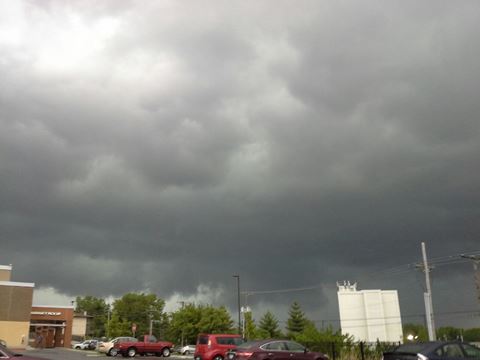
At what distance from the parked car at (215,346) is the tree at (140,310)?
77647mm

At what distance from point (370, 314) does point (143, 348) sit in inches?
2384

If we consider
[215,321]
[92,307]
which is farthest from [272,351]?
[92,307]

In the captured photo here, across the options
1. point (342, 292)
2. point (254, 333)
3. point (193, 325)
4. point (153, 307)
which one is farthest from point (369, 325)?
point (153, 307)

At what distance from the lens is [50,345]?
79.7 meters

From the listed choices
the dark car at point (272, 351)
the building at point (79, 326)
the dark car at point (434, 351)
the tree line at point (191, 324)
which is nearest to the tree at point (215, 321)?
the tree line at point (191, 324)

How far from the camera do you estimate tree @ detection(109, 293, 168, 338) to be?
108 m

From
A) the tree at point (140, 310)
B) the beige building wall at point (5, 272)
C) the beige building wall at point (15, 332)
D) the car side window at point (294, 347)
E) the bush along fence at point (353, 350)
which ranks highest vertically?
the beige building wall at point (5, 272)

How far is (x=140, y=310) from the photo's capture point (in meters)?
111

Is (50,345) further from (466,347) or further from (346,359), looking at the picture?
(466,347)

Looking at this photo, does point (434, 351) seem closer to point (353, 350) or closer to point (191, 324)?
point (353, 350)

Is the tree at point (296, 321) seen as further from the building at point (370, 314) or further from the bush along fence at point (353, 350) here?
the bush along fence at point (353, 350)

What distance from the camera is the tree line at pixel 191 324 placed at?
7619 centimetres

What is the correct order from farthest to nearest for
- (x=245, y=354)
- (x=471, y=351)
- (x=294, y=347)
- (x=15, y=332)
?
(x=15, y=332) < (x=294, y=347) < (x=245, y=354) < (x=471, y=351)

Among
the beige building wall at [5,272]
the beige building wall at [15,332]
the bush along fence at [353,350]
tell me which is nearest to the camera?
the bush along fence at [353,350]
